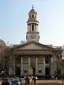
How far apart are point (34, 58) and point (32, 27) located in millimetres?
9753

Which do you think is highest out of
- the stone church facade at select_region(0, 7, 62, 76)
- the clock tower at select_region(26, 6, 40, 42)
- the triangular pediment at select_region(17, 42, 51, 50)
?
the clock tower at select_region(26, 6, 40, 42)

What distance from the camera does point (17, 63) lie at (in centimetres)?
9181

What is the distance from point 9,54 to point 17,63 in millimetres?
4645

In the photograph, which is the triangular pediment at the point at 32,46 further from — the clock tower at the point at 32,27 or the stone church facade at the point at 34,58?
the clock tower at the point at 32,27

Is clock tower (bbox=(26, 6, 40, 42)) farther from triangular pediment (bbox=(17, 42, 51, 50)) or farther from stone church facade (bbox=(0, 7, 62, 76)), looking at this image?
triangular pediment (bbox=(17, 42, 51, 50))

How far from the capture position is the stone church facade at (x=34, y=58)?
87.8 m

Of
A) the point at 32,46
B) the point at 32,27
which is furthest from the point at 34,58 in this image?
the point at 32,27

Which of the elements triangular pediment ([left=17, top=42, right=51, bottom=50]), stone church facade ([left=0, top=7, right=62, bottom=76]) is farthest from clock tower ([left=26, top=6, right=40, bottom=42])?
triangular pediment ([left=17, top=42, right=51, bottom=50])

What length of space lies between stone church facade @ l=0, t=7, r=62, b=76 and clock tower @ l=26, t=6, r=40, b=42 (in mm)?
346

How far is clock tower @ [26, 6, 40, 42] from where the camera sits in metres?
91.9

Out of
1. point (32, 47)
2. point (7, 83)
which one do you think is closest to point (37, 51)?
point (32, 47)

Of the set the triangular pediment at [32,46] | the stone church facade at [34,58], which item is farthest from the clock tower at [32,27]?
the triangular pediment at [32,46]

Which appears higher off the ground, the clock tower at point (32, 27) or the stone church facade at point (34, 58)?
the clock tower at point (32, 27)

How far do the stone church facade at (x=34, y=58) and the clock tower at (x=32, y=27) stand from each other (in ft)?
1.14
